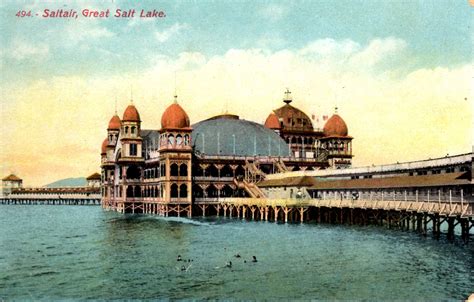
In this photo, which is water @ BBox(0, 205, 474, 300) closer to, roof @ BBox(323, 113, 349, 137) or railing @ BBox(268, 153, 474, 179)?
railing @ BBox(268, 153, 474, 179)

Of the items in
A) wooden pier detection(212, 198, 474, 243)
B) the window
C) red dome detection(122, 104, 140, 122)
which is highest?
red dome detection(122, 104, 140, 122)

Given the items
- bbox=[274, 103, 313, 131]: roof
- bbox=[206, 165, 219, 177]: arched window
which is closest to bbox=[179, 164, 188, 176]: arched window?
bbox=[206, 165, 219, 177]: arched window

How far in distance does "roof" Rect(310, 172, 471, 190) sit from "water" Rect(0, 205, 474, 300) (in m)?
5.21

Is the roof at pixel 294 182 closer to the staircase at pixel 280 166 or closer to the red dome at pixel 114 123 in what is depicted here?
the staircase at pixel 280 166

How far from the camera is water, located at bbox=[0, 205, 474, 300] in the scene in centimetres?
3347

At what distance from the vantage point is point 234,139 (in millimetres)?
113500

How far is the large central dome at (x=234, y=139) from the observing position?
11119cm

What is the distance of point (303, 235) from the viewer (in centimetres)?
6062

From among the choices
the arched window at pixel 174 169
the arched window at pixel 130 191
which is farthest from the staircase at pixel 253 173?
the arched window at pixel 130 191

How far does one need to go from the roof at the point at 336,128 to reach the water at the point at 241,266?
64.8 metres

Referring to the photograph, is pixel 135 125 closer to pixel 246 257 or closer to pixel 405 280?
pixel 246 257

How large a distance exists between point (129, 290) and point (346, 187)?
160 feet

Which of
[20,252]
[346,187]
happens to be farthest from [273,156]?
[20,252]

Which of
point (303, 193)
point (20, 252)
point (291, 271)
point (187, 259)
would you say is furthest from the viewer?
point (303, 193)
